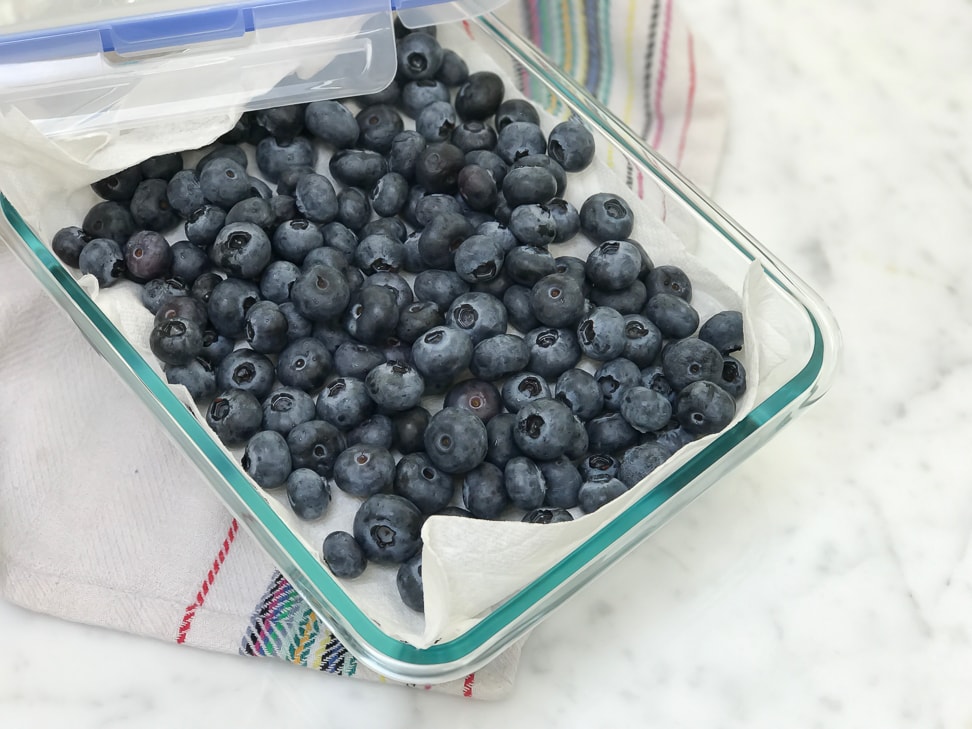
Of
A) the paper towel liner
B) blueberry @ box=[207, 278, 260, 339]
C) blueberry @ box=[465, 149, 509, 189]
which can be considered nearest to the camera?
the paper towel liner

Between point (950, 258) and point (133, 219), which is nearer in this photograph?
point (133, 219)

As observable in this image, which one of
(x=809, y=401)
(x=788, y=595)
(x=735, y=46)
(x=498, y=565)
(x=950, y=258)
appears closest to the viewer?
(x=498, y=565)

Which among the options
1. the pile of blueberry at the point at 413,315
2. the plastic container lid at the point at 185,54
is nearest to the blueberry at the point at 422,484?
the pile of blueberry at the point at 413,315

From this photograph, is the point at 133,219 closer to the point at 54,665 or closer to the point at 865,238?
the point at 54,665

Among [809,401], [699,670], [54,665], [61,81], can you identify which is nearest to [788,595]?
[699,670]

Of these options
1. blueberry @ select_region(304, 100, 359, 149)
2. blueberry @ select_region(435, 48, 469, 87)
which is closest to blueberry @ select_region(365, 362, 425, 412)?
blueberry @ select_region(304, 100, 359, 149)

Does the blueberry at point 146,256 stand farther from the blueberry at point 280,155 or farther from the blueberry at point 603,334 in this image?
the blueberry at point 603,334

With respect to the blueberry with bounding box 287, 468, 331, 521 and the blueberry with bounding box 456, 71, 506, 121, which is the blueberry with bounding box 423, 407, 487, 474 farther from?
the blueberry with bounding box 456, 71, 506, 121

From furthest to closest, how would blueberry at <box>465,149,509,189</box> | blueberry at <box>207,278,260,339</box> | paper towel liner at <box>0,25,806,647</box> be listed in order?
blueberry at <box>465,149,509,189</box> → blueberry at <box>207,278,260,339</box> → paper towel liner at <box>0,25,806,647</box>

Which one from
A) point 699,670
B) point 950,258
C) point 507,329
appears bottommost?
point 699,670
